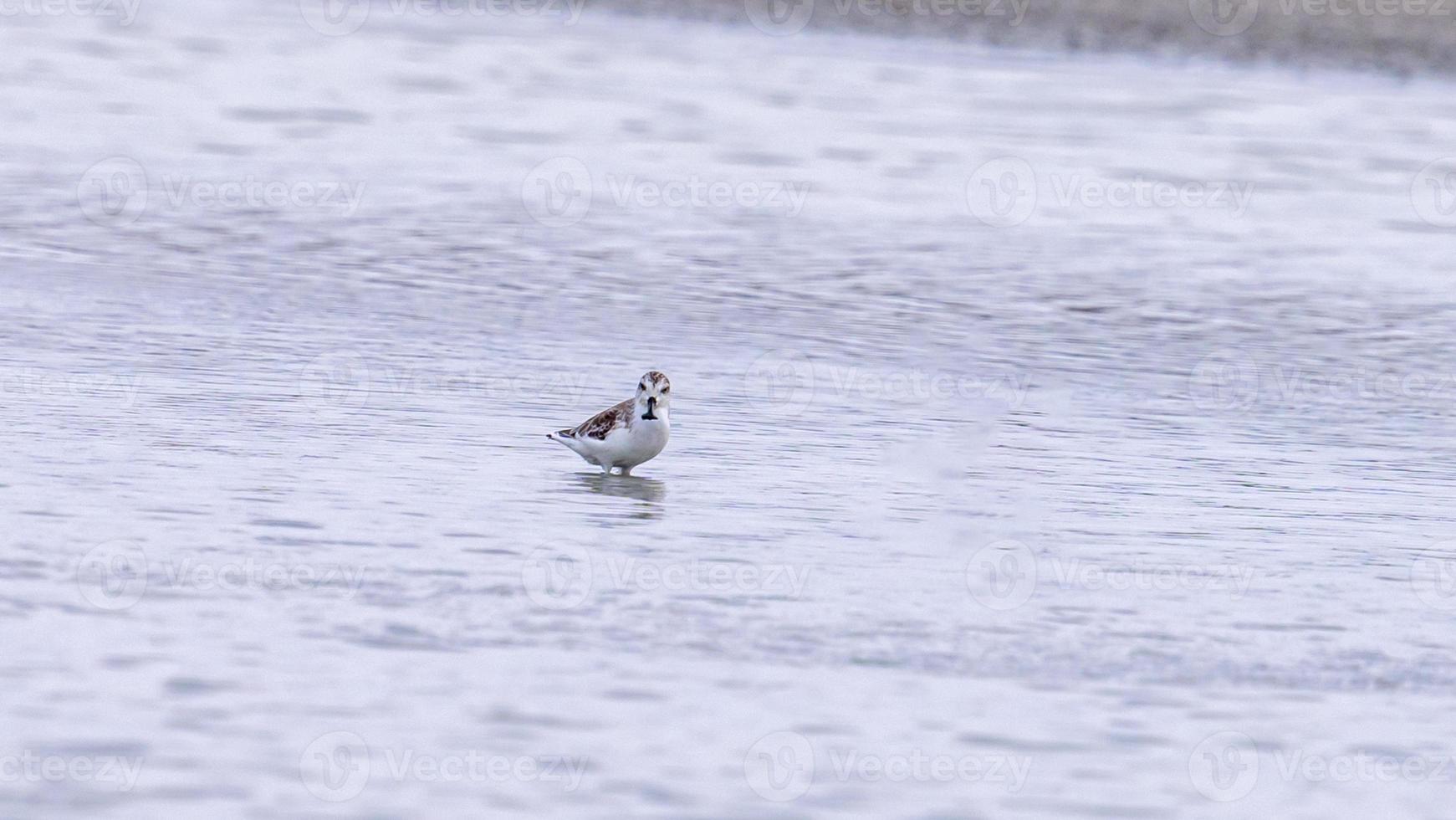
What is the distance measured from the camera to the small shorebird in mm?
14102

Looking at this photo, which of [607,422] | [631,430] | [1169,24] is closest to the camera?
[631,430]

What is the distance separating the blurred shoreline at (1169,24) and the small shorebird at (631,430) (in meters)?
30.2

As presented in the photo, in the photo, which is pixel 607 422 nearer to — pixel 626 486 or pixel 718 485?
pixel 626 486

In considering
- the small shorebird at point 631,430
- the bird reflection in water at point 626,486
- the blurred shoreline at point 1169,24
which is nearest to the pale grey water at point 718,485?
the bird reflection in water at point 626,486

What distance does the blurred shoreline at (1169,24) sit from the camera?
42500 mm

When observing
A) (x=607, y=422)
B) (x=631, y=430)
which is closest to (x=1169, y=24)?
(x=607, y=422)

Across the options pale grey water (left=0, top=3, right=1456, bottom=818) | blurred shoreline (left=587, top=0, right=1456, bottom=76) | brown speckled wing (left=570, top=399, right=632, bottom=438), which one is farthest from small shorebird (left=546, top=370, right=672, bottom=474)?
blurred shoreline (left=587, top=0, right=1456, bottom=76)

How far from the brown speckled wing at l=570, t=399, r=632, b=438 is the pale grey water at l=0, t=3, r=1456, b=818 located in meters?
0.29

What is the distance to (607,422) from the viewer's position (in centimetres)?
1430

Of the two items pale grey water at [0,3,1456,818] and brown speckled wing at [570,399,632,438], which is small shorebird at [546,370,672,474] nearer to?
brown speckled wing at [570,399,632,438]

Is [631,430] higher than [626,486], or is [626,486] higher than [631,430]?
[631,430]

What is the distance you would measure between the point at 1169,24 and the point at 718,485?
3304cm

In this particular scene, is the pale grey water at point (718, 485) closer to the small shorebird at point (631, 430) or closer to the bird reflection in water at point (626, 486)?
the bird reflection in water at point (626, 486)

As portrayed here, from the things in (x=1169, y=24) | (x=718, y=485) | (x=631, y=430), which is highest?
(x=1169, y=24)
